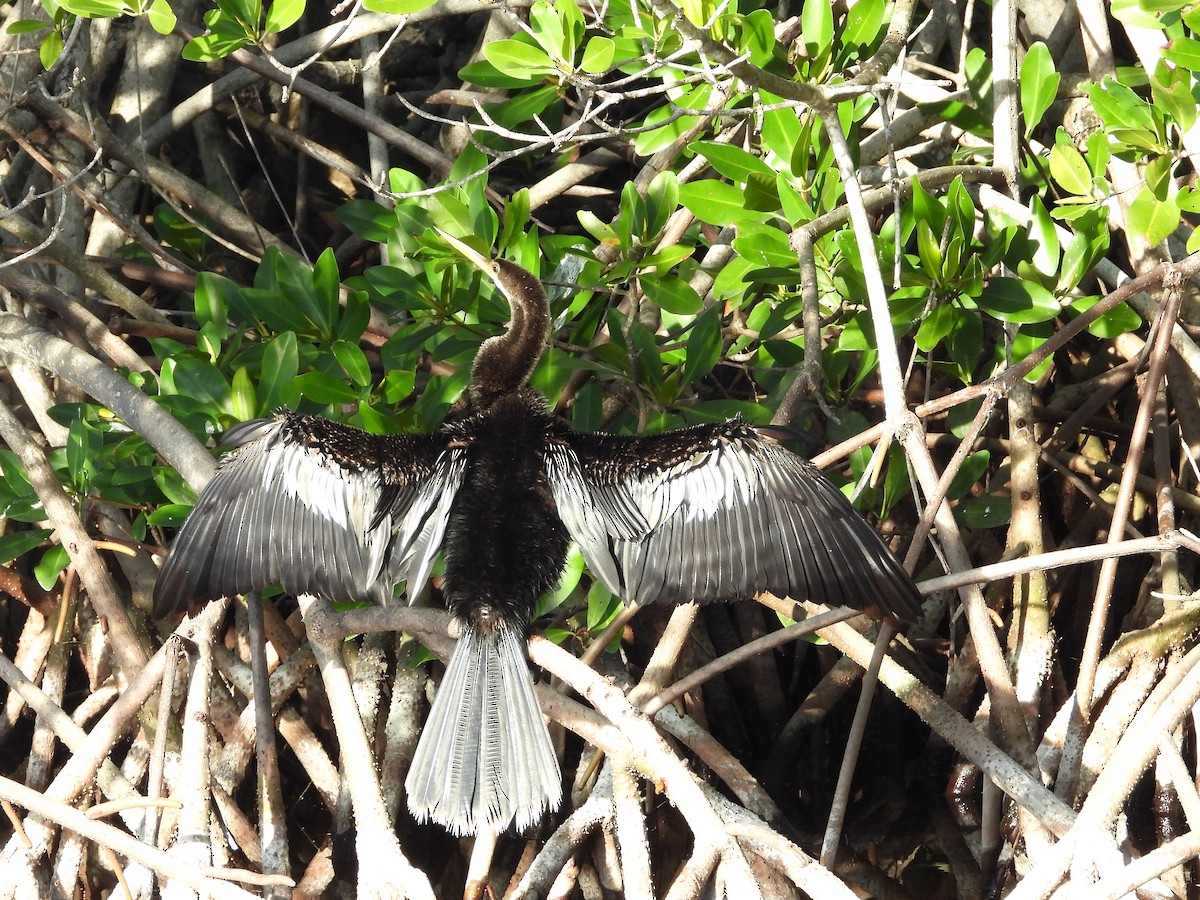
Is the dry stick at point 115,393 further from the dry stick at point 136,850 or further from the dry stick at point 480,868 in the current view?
the dry stick at point 480,868

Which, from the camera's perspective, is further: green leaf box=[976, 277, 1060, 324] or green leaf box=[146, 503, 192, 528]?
green leaf box=[146, 503, 192, 528]

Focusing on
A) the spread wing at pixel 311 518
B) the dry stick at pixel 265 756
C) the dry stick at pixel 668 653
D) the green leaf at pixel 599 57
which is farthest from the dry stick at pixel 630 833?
the green leaf at pixel 599 57

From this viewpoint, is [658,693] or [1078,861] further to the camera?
[658,693]

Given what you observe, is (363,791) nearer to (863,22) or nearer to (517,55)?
(517,55)

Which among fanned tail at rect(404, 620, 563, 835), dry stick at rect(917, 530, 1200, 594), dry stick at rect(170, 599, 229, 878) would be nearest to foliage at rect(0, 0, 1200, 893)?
dry stick at rect(917, 530, 1200, 594)

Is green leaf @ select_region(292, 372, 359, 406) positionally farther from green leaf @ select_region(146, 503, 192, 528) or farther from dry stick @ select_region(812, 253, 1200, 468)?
dry stick @ select_region(812, 253, 1200, 468)

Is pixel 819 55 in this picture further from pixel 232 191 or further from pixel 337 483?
pixel 232 191

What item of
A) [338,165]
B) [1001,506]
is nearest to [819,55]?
[1001,506]
